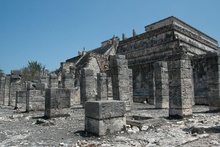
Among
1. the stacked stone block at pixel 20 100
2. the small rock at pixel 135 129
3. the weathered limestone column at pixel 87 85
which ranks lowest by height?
the small rock at pixel 135 129

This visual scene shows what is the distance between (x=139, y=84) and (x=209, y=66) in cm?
982

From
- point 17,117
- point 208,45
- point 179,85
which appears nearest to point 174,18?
point 208,45

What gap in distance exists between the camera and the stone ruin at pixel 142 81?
785 centimetres

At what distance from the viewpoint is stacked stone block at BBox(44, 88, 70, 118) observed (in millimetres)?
8281

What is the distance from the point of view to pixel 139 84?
1969 centimetres

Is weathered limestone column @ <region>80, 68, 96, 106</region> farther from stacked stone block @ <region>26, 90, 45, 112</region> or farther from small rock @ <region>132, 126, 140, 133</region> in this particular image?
small rock @ <region>132, 126, 140, 133</region>

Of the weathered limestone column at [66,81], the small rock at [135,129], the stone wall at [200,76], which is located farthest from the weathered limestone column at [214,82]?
the weathered limestone column at [66,81]

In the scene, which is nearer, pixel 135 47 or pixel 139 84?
pixel 139 84

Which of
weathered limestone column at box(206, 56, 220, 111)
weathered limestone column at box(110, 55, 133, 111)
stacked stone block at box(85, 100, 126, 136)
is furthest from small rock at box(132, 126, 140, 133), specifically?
weathered limestone column at box(206, 56, 220, 111)

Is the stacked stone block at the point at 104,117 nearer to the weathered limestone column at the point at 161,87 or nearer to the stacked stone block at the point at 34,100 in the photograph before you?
the stacked stone block at the point at 34,100

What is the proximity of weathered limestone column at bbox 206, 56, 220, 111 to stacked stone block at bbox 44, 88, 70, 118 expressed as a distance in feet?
24.1

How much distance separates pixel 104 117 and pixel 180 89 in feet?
13.1

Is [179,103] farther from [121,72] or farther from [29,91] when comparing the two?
[29,91]

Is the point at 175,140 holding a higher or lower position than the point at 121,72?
lower
